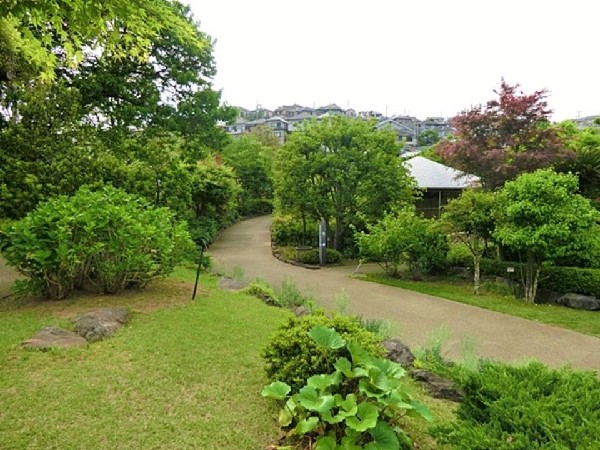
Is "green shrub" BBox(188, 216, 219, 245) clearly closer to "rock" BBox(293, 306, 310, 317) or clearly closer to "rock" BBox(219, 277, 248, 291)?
"rock" BBox(219, 277, 248, 291)

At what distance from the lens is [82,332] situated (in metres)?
A: 4.55

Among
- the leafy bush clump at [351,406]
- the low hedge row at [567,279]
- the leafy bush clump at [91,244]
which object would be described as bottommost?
the low hedge row at [567,279]

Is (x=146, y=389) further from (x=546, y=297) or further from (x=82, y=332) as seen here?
(x=546, y=297)

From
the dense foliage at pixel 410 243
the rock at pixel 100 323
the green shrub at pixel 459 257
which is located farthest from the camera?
the green shrub at pixel 459 257

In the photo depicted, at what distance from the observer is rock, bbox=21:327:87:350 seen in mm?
4168

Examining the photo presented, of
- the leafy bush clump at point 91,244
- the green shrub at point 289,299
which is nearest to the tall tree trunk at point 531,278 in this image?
the green shrub at point 289,299

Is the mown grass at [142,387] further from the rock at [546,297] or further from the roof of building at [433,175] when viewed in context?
the roof of building at [433,175]

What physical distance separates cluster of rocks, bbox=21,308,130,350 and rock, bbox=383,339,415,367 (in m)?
2.99

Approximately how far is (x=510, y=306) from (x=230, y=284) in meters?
5.58

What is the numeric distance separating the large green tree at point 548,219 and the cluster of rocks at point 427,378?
207 inches

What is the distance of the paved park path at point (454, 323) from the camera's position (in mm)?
5719

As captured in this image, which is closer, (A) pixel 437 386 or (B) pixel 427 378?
(A) pixel 437 386

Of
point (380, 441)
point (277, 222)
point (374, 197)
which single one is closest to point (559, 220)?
point (374, 197)

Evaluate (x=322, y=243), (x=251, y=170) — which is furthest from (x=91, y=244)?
(x=251, y=170)
